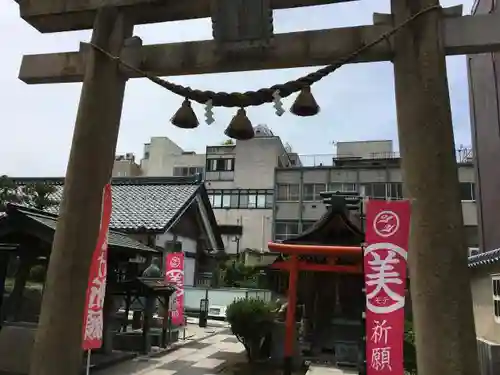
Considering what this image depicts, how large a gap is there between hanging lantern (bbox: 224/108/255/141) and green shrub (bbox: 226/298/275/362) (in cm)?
911

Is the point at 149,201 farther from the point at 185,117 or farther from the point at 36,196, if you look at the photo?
the point at 185,117

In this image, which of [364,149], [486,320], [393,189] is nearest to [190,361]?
[486,320]

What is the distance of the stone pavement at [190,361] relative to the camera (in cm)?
1165

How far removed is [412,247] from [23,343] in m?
9.40

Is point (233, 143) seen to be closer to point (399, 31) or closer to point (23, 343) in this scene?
point (23, 343)

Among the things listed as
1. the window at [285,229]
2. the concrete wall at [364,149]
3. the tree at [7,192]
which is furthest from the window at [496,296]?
the concrete wall at [364,149]

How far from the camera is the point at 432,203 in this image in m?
4.10

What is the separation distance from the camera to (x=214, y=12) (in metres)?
5.26

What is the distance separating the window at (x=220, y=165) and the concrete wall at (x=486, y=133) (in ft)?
97.1

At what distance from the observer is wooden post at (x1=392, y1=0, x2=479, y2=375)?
3816 millimetres

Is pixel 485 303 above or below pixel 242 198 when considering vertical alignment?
below

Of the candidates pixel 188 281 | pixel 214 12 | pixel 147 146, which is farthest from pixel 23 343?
pixel 147 146

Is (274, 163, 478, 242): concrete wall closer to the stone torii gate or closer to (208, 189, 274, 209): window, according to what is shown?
(208, 189, 274, 209): window

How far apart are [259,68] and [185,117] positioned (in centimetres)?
108
